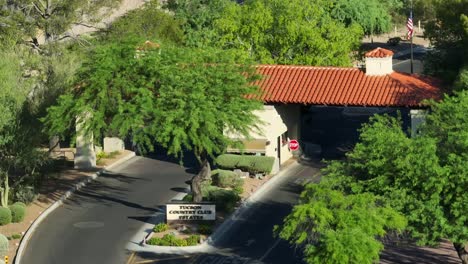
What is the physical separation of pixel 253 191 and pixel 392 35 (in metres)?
81.8

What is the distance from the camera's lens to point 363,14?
4294 inches

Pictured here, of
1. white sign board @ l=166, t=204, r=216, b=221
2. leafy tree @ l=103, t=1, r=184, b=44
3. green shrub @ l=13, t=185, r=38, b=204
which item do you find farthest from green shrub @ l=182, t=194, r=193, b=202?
leafy tree @ l=103, t=1, r=184, b=44

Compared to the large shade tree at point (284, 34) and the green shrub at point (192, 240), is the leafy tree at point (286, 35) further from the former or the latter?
the green shrub at point (192, 240)

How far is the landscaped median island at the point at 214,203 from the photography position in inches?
2208

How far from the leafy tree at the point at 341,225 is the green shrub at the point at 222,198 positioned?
1516cm

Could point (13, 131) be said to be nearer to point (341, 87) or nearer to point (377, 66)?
point (341, 87)

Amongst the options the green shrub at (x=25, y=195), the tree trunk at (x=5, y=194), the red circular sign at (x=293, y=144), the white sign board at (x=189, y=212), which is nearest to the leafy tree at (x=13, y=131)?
the tree trunk at (x=5, y=194)

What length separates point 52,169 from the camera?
228ft

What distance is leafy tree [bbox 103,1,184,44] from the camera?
3506 inches

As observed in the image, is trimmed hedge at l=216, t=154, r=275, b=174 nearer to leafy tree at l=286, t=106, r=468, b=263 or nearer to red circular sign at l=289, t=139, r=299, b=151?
red circular sign at l=289, t=139, r=299, b=151

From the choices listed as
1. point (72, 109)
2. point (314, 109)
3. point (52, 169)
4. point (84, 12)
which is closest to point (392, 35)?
point (314, 109)

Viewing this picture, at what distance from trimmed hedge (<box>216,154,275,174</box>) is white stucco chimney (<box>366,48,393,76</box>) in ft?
28.6

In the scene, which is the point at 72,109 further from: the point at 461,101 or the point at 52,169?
the point at 461,101

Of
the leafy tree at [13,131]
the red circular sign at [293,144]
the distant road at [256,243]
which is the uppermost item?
the leafy tree at [13,131]
